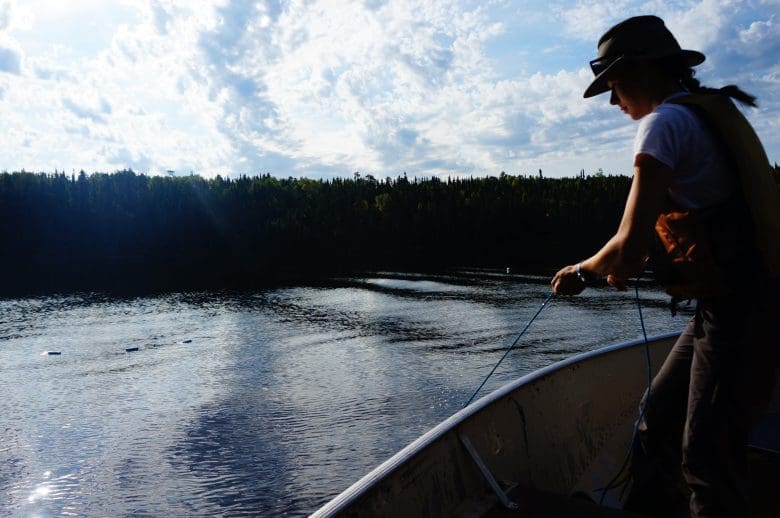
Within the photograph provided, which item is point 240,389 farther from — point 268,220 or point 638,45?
point 268,220

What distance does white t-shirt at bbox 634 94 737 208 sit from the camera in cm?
213

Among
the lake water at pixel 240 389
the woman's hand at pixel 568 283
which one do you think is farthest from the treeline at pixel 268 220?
the woman's hand at pixel 568 283

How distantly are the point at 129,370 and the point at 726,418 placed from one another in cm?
1353

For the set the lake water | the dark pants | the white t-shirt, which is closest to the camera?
the white t-shirt

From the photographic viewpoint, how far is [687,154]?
2.18 metres

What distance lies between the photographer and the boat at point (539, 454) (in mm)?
2703

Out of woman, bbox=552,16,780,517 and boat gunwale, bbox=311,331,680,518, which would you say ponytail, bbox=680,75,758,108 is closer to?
woman, bbox=552,16,780,517

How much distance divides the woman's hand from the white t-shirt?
0.50 m

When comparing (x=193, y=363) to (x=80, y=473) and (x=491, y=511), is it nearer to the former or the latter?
(x=80, y=473)

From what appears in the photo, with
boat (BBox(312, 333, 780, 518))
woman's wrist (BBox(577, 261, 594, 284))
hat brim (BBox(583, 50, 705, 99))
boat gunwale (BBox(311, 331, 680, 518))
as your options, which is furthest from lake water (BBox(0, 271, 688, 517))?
hat brim (BBox(583, 50, 705, 99))

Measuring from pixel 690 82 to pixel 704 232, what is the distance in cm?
59

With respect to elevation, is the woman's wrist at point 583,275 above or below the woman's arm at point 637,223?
below

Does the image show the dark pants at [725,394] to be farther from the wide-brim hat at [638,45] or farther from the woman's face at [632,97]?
the wide-brim hat at [638,45]

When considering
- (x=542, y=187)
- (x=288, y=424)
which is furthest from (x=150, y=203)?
(x=288, y=424)
